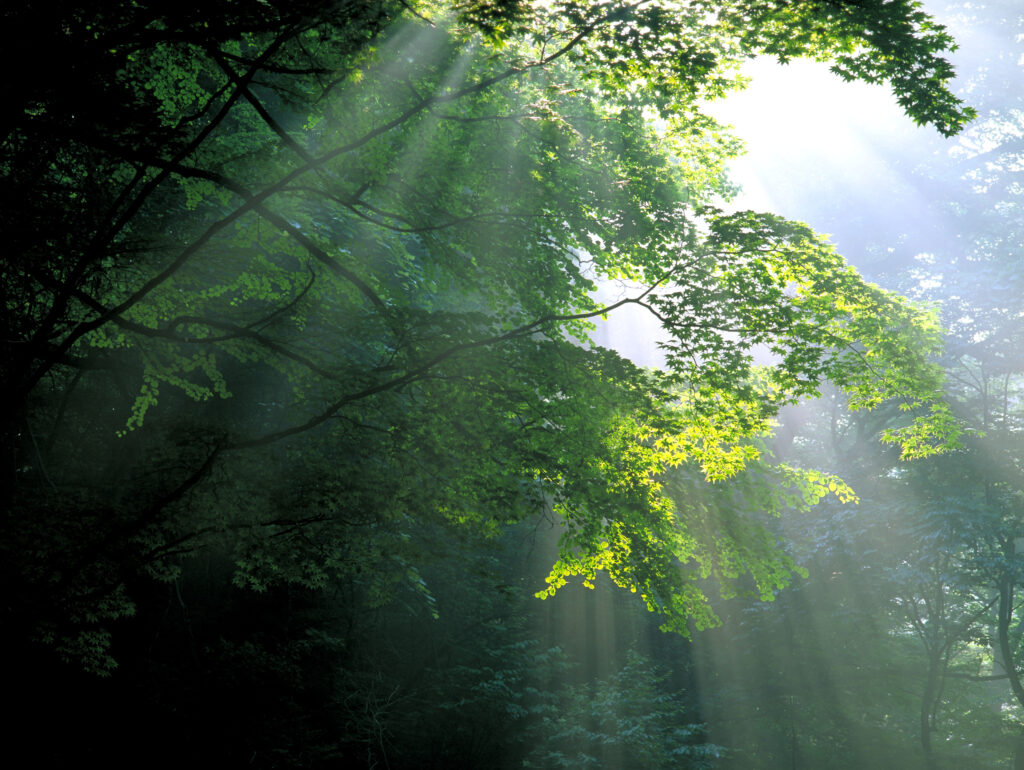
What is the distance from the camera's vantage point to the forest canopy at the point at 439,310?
4062mm

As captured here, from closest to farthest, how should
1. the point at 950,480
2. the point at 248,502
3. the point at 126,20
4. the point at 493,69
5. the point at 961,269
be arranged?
the point at 126,20, the point at 248,502, the point at 493,69, the point at 950,480, the point at 961,269

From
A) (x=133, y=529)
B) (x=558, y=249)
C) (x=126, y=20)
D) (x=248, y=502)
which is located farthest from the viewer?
(x=558, y=249)

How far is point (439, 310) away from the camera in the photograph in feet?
17.5

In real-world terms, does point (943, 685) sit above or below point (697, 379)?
below

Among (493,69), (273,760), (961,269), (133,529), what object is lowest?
(273,760)

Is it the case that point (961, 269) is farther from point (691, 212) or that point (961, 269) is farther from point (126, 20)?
point (126, 20)

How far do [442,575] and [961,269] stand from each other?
60.9ft

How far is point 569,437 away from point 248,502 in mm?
2475

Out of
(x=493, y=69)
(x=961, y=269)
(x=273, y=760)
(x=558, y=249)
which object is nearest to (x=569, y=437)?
(x=558, y=249)

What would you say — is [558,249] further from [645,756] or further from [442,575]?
[645,756]

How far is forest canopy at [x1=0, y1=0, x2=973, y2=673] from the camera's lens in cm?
406

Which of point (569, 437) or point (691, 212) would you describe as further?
point (691, 212)

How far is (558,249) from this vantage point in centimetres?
565

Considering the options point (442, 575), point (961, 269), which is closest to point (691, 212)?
point (442, 575)
